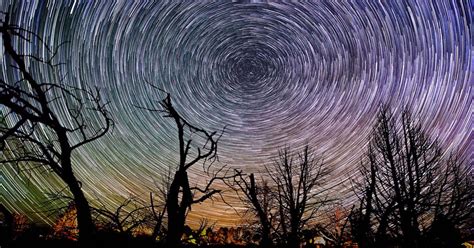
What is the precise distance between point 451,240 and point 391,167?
4042 mm

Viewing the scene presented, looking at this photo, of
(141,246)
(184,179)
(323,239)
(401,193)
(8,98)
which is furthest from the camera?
(323,239)

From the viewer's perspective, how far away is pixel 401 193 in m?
11.0

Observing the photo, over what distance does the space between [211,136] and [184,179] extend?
2.89ft

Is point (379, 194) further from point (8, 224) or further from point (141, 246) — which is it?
point (8, 224)

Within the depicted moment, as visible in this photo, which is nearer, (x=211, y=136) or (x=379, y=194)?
(x=211, y=136)

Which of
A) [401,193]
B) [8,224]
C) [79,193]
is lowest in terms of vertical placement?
[8,224]

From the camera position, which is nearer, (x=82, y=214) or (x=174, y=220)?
(x=82, y=214)

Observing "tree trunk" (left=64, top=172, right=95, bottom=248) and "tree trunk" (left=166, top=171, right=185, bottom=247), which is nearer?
"tree trunk" (left=64, top=172, right=95, bottom=248)

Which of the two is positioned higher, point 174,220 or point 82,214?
point 174,220

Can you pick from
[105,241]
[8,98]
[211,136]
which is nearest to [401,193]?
[211,136]

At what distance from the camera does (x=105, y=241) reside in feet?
17.5

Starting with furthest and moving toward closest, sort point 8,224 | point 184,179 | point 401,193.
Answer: point 401,193 < point 184,179 < point 8,224

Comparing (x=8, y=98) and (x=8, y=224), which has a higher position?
(x=8, y=98)

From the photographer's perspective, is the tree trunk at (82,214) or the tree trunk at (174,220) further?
the tree trunk at (174,220)
